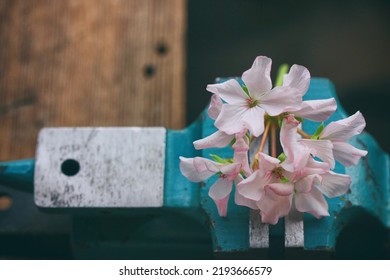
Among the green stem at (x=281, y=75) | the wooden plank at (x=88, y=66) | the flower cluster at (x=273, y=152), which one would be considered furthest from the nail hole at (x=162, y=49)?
the flower cluster at (x=273, y=152)

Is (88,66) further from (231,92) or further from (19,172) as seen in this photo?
(231,92)

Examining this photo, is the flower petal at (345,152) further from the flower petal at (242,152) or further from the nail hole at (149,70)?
the nail hole at (149,70)

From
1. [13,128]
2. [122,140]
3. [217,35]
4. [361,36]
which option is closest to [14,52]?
Result: [13,128]

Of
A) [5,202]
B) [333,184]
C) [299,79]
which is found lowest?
[5,202]

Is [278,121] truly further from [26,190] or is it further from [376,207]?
[26,190]

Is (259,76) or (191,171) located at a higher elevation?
(259,76)

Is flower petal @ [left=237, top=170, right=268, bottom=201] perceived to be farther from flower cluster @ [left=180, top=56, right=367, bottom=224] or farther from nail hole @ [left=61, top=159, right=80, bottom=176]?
nail hole @ [left=61, top=159, right=80, bottom=176]

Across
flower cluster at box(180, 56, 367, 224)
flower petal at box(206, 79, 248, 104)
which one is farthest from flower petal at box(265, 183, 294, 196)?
flower petal at box(206, 79, 248, 104)

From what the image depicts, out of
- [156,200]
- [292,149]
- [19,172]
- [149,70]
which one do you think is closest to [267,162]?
[292,149]
